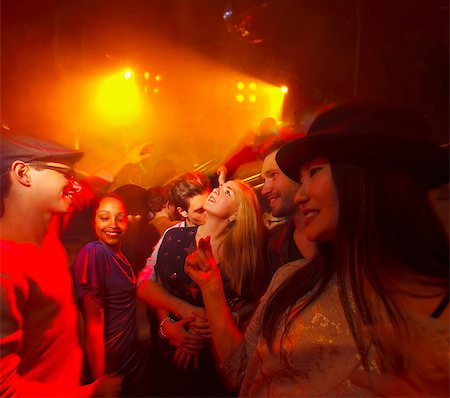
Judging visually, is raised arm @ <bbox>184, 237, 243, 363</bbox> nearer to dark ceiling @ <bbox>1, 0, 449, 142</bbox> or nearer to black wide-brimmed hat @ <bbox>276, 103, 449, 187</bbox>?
black wide-brimmed hat @ <bbox>276, 103, 449, 187</bbox>

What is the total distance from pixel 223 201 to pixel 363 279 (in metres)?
0.65

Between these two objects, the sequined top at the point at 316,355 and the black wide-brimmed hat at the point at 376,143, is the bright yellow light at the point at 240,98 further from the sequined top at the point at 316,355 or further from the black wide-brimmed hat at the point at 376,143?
the sequined top at the point at 316,355

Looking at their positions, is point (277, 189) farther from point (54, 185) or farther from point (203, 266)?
point (54, 185)

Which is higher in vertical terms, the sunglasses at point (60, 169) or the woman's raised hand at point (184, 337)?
the sunglasses at point (60, 169)

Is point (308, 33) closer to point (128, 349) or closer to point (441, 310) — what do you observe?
point (441, 310)

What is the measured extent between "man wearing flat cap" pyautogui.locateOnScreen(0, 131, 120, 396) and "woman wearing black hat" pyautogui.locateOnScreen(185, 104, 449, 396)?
30.2 inches

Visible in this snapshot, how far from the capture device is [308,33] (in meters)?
2.01

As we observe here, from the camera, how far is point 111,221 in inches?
71.4

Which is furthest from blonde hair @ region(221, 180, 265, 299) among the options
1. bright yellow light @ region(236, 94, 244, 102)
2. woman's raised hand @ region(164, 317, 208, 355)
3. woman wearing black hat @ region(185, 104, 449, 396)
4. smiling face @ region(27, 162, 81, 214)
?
smiling face @ region(27, 162, 81, 214)

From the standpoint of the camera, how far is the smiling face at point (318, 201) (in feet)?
5.39

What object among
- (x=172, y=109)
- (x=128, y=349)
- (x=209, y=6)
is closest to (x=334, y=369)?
(x=128, y=349)

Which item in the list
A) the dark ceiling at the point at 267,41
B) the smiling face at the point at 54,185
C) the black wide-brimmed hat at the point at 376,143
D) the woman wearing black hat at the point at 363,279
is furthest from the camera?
the dark ceiling at the point at 267,41

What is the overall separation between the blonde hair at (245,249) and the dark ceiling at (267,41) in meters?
0.48

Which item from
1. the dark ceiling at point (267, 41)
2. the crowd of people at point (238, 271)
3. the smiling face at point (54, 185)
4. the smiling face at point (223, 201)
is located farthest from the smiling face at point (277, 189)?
the smiling face at point (54, 185)
